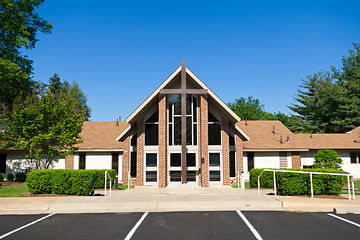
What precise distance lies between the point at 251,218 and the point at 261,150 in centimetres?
1497

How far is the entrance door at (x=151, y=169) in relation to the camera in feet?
60.6

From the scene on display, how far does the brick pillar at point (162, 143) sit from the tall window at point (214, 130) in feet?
10.6

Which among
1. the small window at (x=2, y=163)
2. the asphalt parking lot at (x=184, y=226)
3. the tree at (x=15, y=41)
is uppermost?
the tree at (x=15, y=41)

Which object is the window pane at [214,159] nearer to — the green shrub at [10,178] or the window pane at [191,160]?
the window pane at [191,160]

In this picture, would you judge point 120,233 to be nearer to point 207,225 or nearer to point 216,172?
point 207,225

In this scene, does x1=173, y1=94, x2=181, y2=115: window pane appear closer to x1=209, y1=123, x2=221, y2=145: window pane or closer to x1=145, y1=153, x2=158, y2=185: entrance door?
x1=209, y1=123, x2=221, y2=145: window pane

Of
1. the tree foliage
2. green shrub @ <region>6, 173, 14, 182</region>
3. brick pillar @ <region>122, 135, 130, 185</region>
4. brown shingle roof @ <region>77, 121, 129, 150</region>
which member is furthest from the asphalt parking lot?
the tree foliage

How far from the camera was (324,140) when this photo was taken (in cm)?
2761

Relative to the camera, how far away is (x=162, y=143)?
59.0 feet

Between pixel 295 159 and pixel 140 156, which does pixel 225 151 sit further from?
pixel 295 159

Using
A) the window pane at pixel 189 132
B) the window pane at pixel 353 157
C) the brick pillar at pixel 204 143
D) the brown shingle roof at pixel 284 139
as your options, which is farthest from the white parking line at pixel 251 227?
the window pane at pixel 353 157

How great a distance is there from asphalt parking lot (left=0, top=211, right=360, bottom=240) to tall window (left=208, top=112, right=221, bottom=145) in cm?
877

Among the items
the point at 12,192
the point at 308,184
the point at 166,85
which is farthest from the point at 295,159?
the point at 12,192

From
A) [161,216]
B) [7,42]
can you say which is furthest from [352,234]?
[7,42]
